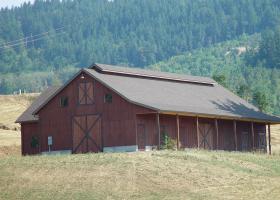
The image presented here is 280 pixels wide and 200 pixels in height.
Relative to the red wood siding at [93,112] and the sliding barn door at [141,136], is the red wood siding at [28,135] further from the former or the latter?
the sliding barn door at [141,136]

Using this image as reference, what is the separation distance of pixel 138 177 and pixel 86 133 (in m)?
14.8

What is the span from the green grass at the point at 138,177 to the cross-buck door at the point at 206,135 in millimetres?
10062

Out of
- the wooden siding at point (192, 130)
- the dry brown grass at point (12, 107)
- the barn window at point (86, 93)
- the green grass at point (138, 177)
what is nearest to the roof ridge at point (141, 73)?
the barn window at point (86, 93)

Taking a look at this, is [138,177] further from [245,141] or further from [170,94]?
[245,141]

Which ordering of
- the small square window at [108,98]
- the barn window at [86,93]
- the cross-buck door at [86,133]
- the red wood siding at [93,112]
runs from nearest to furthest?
the red wood siding at [93,112] → the small square window at [108,98] → the cross-buck door at [86,133] → the barn window at [86,93]

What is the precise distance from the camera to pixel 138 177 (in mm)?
49656

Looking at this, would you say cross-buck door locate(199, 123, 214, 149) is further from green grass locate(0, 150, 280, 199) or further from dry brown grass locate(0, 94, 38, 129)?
dry brown grass locate(0, 94, 38, 129)

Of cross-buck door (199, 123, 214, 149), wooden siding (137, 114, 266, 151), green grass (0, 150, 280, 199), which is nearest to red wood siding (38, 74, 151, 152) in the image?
wooden siding (137, 114, 266, 151)

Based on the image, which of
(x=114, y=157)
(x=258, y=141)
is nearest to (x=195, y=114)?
(x=114, y=157)

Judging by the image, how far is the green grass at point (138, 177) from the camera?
1837 inches

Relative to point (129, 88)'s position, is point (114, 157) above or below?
below

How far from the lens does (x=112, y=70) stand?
6612 centimetres

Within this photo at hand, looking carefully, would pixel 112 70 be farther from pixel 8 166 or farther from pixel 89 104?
pixel 8 166

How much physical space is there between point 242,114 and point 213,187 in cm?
2279
